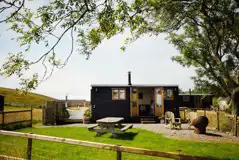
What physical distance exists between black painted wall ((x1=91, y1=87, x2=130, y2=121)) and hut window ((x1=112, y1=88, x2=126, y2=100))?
1.01ft

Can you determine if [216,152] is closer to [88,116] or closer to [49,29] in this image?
[49,29]

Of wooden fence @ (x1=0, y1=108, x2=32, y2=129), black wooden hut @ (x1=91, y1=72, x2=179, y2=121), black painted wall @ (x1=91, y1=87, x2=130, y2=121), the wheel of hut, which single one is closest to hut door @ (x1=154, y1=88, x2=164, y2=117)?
black wooden hut @ (x1=91, y1=72, x2=179, y2=121)

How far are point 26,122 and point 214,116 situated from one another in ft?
49.0

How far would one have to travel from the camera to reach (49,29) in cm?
559

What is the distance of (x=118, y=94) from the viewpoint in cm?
2095

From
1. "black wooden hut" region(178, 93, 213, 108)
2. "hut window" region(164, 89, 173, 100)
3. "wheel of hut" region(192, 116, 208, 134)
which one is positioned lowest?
"wheel of hut" region(192, 116, 208, 134)

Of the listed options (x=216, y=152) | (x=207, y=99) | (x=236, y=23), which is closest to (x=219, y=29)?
(x=236, y=23)

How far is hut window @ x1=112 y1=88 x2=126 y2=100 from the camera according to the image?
2088 centimetres

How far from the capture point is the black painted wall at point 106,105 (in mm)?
20609

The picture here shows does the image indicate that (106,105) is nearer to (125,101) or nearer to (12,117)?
(125,101)

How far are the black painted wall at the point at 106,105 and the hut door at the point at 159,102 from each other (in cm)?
294

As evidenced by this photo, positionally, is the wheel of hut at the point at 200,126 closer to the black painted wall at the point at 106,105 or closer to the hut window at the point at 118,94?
the black painted wall at the point at 106,105

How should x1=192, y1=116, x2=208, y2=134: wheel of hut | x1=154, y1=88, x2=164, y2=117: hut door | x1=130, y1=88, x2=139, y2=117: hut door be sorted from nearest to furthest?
x1=192, y1=116, x2=208, y2=134: wheel of hut < x1=130, y1=88, x2=139, y2=117: hut door < x1=154, y1=88, x2=164, y2=117: hut door

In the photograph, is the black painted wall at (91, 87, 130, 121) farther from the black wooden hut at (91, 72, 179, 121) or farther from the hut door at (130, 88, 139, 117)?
the hut door at (130, 88, 139, 117)
